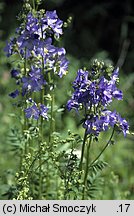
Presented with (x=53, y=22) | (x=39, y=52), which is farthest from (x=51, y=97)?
(x=53, y=22)

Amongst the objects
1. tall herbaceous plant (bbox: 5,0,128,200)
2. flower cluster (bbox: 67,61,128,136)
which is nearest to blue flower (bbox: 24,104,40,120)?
tall herbaceous plant (bbox: 5,0,128,200)

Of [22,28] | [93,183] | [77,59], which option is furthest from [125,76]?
[22,28]

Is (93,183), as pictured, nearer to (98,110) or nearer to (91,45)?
(98,110)

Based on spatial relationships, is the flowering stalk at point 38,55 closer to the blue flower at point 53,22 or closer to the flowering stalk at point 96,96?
the blue flower at point 53,22

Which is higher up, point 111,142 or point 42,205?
point 111,142

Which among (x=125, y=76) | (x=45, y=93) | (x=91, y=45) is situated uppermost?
(x=91, y=45)

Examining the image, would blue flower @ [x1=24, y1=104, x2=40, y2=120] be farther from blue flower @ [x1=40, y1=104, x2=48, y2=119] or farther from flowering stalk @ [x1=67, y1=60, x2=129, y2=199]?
flowering stalk @ [x1=67, y1=60, x2=129, y2=199]

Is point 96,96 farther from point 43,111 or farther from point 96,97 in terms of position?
point 43,111
